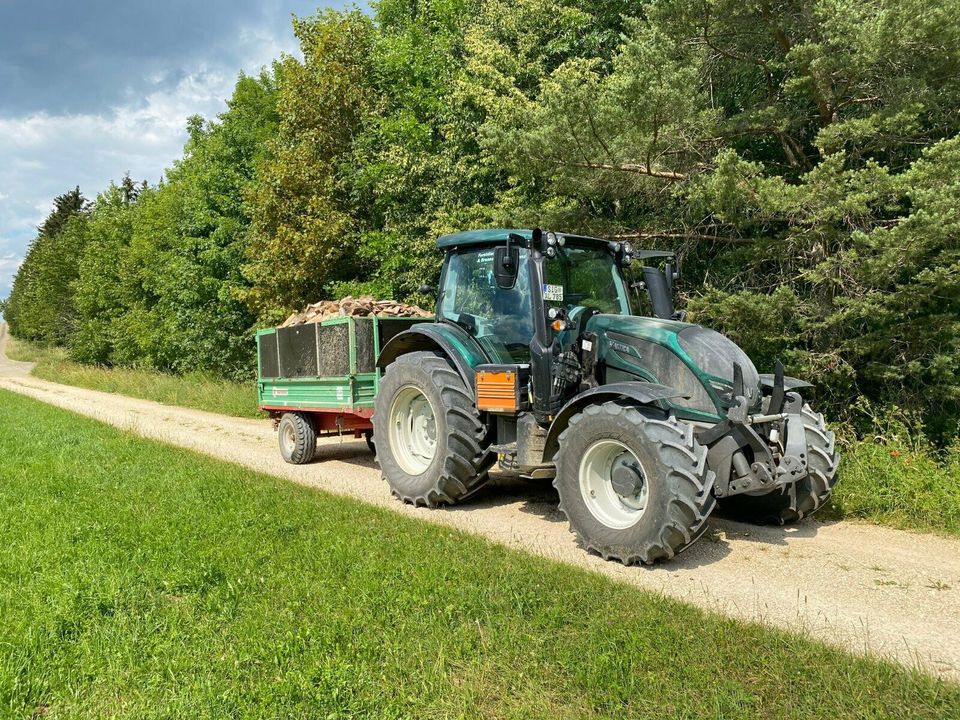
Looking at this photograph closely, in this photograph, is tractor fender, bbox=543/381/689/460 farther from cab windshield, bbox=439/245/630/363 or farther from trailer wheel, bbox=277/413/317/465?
trailer wheel, bbox=277/413/317/465

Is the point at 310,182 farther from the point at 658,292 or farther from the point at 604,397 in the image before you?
Result: the point at 604,397

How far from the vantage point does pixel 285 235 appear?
19.9 m

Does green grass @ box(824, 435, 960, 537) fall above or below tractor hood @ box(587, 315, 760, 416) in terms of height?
below

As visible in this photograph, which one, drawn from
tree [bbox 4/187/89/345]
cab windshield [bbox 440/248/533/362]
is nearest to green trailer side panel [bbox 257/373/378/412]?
cab windshield [bbox 440/248/533/362]

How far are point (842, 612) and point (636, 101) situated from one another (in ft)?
22.8

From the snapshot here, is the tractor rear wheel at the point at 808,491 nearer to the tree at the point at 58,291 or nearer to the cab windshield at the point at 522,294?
the cab windshield at the point at 522,294

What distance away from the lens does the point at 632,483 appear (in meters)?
5.61

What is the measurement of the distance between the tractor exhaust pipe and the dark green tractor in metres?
0.01

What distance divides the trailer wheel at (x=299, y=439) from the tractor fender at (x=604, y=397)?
15.8 feet

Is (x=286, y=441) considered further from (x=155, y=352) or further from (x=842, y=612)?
(x=155, y=352)

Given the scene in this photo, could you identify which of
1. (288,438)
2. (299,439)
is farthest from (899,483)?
(288,438)

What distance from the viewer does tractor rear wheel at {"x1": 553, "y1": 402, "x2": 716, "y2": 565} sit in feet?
16.9

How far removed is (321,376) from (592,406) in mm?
4707

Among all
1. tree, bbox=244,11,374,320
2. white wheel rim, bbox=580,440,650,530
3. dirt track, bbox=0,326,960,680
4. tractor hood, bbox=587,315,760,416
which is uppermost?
tree, bbox=244,11,374,320
